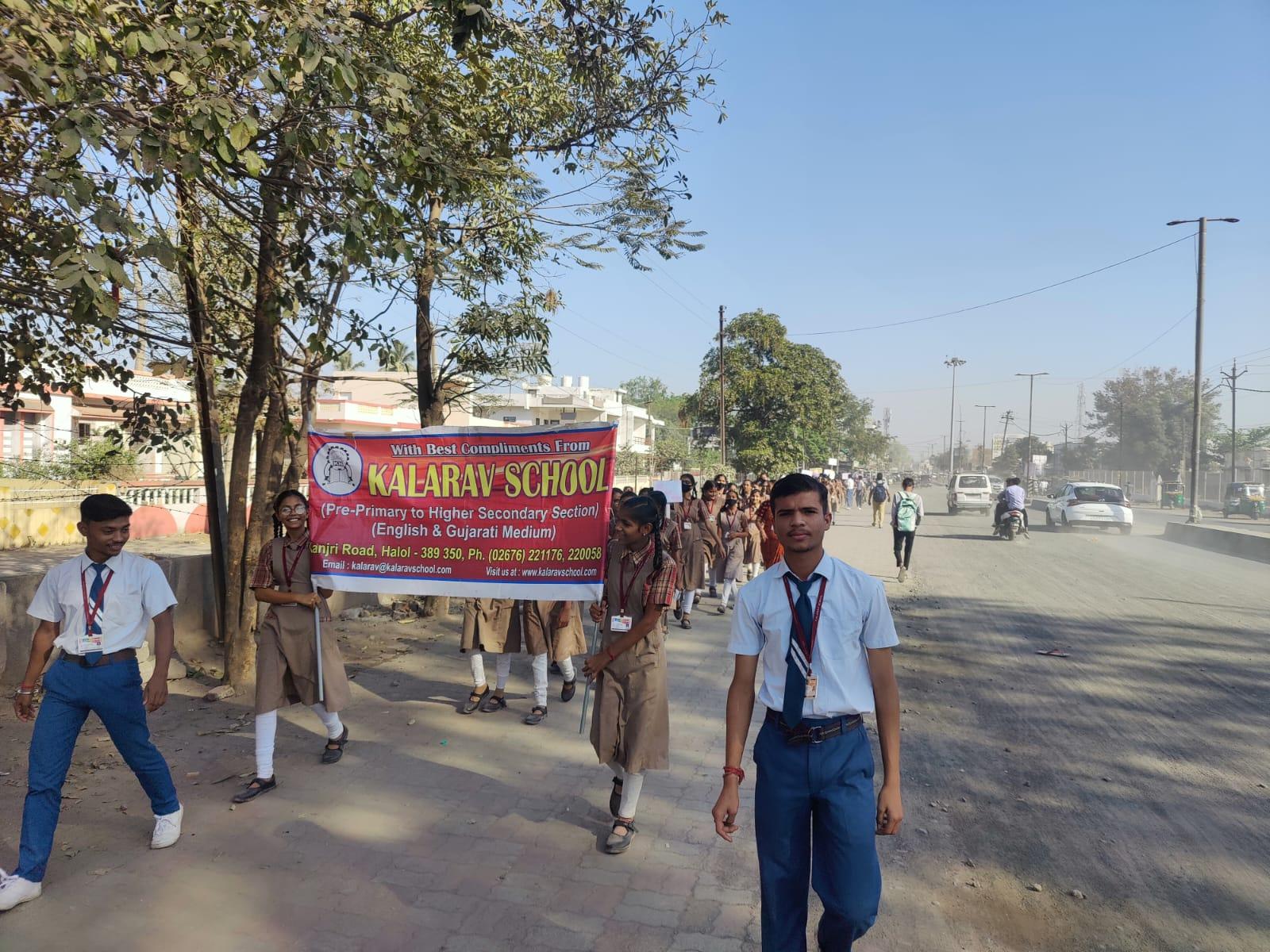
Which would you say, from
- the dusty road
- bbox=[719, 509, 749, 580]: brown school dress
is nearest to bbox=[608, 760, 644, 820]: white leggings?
the dusty road

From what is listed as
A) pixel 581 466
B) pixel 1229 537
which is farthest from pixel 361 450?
pixel 1229 537

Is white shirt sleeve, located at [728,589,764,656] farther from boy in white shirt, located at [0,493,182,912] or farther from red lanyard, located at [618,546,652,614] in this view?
boy in white shirt, located at [0,493,182,912]

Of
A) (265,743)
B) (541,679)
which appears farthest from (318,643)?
(541,679)

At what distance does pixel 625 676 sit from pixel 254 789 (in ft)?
7.49

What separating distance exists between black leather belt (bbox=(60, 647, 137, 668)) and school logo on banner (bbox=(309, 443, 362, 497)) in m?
1.67

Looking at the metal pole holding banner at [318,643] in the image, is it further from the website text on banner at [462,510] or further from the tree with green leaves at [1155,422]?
the tree with green leaves at [1155,422]

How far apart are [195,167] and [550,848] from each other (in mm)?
3878

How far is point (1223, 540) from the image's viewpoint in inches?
857

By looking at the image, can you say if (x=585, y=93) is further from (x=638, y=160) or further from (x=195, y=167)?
(x=195, y=167)

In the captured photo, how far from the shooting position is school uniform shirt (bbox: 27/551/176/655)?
384 centimetres

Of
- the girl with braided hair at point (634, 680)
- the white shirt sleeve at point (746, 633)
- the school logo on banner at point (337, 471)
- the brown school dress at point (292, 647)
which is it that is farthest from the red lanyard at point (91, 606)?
the white shirt sleeve at point (746, 633)

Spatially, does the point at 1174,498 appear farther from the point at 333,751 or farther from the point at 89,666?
the point at 89,666

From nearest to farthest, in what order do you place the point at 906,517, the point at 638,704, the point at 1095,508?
the point at 638,704
the point at 906,517
the point at 1095,508

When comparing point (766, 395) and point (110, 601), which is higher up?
point (766, 395)
